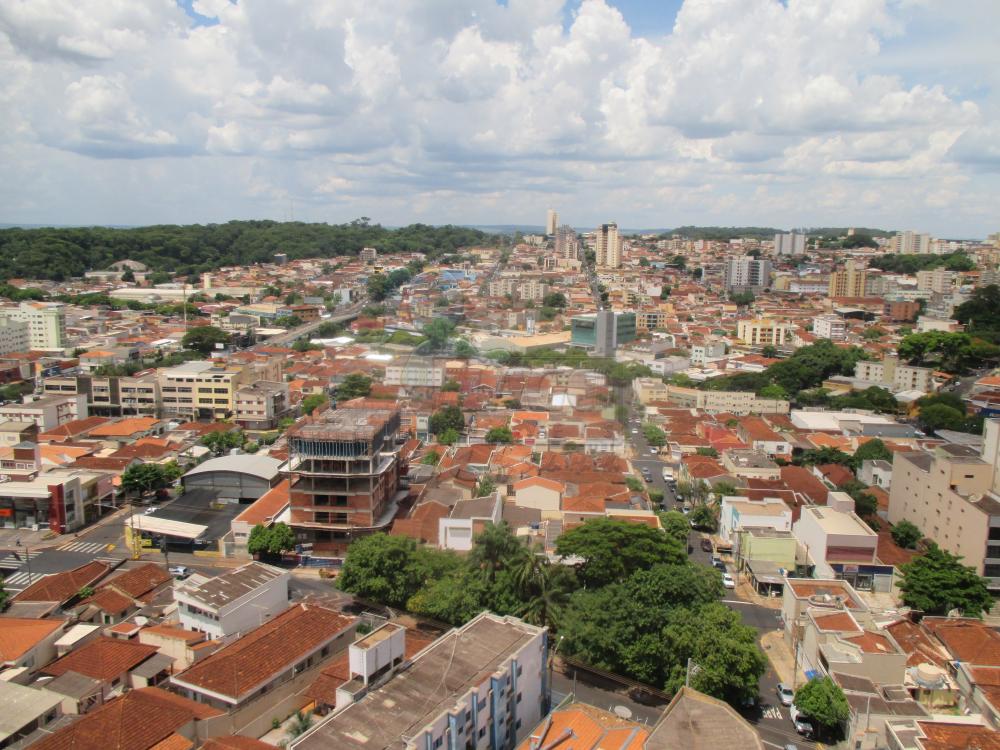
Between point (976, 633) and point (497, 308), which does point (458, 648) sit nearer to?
point (976, 633)

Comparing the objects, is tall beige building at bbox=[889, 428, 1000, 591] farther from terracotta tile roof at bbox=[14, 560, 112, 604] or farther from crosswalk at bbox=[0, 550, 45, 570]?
crosswalk at bbox=[0, 550, 45, 570]

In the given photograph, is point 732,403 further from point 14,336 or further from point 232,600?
point 14,336

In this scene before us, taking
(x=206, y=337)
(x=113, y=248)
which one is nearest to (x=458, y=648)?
(x=206, y=337)

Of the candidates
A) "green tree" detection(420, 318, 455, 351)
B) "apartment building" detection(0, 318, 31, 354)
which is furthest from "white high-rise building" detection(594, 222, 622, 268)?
"apartment building" detection(0, 318, 31, 354)

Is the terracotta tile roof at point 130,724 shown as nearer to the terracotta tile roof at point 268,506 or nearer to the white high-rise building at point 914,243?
the terracotta tile roof at point 268,506

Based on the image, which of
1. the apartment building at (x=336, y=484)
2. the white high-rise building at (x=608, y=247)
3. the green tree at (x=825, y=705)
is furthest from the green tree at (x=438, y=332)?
the white high-rise building at (x=608, y=247)
